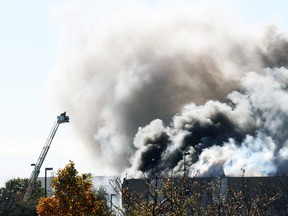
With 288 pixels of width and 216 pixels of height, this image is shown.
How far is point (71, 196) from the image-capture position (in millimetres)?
55219

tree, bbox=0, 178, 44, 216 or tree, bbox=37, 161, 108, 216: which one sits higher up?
tree, bbox=0, 178, 44, 216

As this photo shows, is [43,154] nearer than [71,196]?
No

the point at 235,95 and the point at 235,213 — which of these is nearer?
the point at 235,213

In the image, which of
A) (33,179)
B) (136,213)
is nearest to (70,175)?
(136,213)

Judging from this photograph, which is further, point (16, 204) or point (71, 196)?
point (16, 204)

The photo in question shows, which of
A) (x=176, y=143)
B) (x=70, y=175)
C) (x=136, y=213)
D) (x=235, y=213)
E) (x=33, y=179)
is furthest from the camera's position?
(x=176, y=143)

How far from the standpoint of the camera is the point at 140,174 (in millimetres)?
120688

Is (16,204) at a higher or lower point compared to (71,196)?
higher

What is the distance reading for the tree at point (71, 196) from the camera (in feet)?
180

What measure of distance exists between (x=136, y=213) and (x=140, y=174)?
94.8 metres

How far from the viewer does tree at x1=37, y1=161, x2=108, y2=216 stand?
54.9 meters

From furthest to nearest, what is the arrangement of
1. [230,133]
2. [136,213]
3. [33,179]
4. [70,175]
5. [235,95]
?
[235,95] < [230,133] < [33,179] < [70,175] < [136,213]

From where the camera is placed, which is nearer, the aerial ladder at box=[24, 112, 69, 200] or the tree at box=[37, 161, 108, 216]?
the tree at box=[37, 161, 108, 216]

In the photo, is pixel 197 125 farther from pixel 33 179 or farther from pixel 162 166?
pixel 33 179
